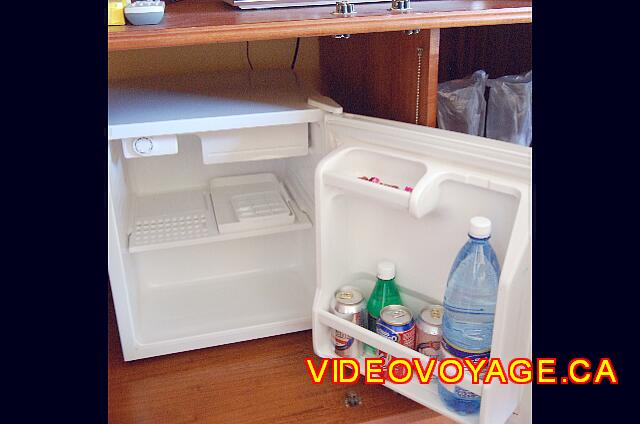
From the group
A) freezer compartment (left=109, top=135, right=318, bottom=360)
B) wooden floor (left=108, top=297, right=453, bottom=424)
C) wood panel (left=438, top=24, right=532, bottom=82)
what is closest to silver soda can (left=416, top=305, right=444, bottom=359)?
wooden floor (left=108, top=297, right=453, bottom=424)

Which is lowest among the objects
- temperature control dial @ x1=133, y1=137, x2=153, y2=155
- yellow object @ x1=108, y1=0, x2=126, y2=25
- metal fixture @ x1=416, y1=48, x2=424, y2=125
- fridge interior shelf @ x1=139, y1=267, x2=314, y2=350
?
fridge interior shelf @ x1=139, y1=267, x2=314, y2=350

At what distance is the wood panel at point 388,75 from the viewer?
0.96m

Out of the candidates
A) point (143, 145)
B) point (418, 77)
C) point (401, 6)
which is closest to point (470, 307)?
point (418, 77)

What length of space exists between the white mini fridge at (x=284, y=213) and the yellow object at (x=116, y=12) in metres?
0.18

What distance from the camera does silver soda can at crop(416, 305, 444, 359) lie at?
0.94 m

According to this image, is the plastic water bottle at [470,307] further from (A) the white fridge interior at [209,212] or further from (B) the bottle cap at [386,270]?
(A) the white fridge interior at [209,212]

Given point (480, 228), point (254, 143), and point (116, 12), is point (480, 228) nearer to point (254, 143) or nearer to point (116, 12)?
point (254, 143)

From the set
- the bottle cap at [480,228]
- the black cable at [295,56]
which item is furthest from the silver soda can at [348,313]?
the black cable at [295,56]

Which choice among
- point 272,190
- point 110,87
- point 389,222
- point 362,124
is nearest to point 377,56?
point 362,124

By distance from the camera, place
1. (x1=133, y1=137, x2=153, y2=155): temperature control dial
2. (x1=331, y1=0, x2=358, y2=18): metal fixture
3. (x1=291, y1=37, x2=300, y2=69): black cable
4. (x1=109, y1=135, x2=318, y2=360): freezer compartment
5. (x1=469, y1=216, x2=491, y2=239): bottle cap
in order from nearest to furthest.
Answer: (x1=469, y1=216, x2=491, y2=239): bottle cap → (x1=331, y1=0, x2=358, y2=18): metal fixture → (x1=133, y1=137, x2=153, y2=155): temperature control dial → (x1=109, y1=135, x2=318, y2=360): freezer compartment → (x1=291, y1=37, x2=300, y2=69): black cable

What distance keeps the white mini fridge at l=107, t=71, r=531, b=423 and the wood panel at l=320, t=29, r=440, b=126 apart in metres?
0.07

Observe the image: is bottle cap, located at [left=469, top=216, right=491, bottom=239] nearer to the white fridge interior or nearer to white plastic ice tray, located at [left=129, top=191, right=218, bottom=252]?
the white fridge interior

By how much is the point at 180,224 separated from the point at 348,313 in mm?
474

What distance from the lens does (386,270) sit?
990mm
